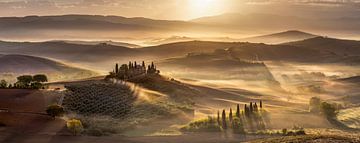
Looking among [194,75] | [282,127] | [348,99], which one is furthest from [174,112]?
[194,75]

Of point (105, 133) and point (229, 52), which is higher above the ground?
point (229, 52)

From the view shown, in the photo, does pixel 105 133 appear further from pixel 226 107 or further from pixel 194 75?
pixel 194 75

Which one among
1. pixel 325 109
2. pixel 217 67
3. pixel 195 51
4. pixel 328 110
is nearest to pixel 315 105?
pixel 325 109

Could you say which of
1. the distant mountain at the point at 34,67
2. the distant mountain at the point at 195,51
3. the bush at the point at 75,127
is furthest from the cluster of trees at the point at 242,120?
the distant mountain at the point at 195,51

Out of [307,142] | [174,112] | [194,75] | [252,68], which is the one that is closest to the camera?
[307,142]

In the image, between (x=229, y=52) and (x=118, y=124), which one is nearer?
(x=118, y=124)

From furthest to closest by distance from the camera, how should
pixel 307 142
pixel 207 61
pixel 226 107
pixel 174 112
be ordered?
pixel 207 61
pixel 226 107
pixel 174 112
pixel 307 142

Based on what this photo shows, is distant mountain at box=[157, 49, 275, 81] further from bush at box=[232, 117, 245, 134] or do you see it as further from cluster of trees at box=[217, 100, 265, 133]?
bush at box=[232, 117, 245, 134]

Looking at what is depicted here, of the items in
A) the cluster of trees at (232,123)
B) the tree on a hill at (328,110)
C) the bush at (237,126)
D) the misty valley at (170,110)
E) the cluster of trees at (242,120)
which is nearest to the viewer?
the misty valley at (170,110)

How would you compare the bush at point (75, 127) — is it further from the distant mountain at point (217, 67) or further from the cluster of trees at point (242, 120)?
the distant mountain at point (217, 67)
